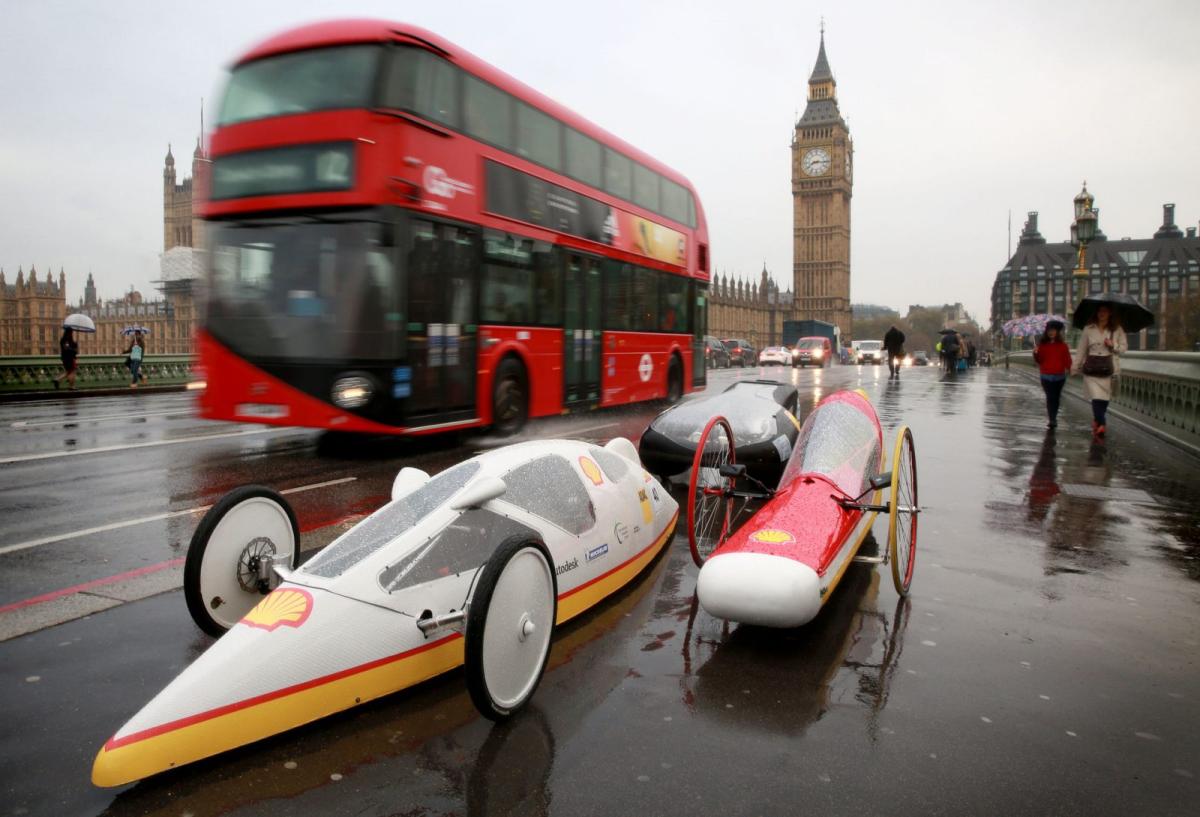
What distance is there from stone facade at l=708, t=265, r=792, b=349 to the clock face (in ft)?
57.4

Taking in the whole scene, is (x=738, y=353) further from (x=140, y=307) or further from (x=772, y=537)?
(x=140, y=307)

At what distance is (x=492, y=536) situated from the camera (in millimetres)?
4180

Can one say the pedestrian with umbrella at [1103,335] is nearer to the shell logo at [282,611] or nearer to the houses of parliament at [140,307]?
the shell logo at [282,611]

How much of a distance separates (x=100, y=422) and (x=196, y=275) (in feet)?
20.5

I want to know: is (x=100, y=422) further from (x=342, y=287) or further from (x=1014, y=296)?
(x=1014, y=296)

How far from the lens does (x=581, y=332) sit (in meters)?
13.8

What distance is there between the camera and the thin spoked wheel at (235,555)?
13.3 feet

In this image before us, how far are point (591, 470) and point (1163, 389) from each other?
13.0 meters

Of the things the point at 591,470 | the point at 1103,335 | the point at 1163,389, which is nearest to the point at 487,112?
the point at 591,470

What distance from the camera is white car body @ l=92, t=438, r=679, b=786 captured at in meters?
3.04

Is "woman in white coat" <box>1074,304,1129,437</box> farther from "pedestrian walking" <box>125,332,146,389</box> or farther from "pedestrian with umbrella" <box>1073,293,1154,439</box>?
"pedestrian walking" <box>125,332,146,389</box>

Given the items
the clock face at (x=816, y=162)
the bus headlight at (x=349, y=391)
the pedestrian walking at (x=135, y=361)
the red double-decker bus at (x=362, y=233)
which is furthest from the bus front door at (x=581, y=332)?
the clock face at (x=816, y=162)

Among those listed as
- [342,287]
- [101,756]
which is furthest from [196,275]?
[101,756]

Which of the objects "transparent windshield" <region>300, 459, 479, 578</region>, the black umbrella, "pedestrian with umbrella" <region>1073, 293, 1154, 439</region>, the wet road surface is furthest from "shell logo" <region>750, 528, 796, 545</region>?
"pedestrian with umbrella" <region>1073, 293, 1154, 439</region>
